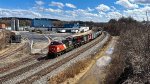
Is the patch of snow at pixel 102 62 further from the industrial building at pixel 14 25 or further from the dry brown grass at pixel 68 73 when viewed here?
the industrial building at pixel 14 25

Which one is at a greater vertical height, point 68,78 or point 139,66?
point 139,66

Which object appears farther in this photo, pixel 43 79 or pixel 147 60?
pixel 43 79

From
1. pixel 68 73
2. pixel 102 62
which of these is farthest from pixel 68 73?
pixel 102 62

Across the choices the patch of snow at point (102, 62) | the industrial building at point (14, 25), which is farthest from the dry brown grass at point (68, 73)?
the industrial building at point (14, 25)

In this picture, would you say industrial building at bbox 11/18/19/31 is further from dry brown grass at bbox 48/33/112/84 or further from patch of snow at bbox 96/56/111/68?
dry brown grass at bbox 48/33/112/84

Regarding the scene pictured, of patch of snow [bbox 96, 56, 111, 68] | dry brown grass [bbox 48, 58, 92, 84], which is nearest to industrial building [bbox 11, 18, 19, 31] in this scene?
patch of snow [bbox 96, 56, 111, 68]

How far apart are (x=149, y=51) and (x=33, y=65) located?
26.1 m

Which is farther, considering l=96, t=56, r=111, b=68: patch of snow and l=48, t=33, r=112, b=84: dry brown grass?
l=96, t=56, r=111, b=68: patch of snow

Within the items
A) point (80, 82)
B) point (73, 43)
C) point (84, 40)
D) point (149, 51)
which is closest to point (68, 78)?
point (80, 82)

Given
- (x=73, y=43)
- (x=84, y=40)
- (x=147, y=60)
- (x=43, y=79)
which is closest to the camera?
(x=147, y=60)

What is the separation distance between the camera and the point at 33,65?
42469 mm

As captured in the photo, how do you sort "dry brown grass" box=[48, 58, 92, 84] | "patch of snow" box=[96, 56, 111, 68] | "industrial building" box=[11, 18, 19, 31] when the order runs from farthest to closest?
"industrial building" box=[11, 18, 19, 31] < "patch of snow" box=[96, 56, 111, 68] < "dry brown grass" box=[48, 58, 92, 84]

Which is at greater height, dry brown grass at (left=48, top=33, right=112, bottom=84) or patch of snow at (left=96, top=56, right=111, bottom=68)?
dry brown grass at (left=48, top=33, right=112, bottom=84)

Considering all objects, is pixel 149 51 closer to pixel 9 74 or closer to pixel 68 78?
pixel 68 78
